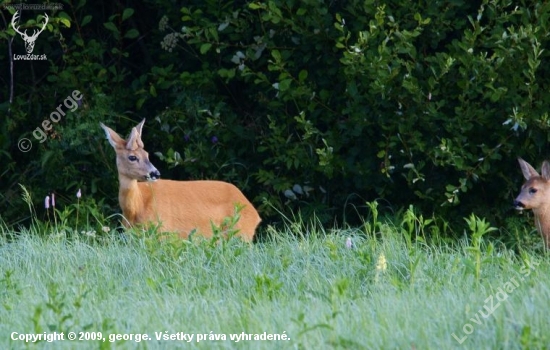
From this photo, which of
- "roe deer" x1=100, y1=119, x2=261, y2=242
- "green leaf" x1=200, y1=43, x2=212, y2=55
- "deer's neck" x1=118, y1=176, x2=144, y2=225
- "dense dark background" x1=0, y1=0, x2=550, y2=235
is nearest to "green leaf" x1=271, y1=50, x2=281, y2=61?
"dense dark background" x1=0, y1=0, x2=550, y2=235

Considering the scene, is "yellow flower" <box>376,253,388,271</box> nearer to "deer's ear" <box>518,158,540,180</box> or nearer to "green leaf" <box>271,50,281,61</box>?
"deer's ear" <box>518,158,540,180</box>

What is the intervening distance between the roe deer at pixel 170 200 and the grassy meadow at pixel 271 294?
33 cm

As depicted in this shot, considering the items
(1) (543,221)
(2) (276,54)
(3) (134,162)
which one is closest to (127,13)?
(2) (276,54)

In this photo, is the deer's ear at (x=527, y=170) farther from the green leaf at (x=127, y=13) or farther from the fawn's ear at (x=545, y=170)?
the green leaf at (x=127, y=13)

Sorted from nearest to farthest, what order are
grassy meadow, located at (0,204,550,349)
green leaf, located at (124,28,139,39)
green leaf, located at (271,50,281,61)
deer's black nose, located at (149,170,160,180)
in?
1. grassy meadow, located at (0,204,550,349)
2. deer's black nose, located at (149,170,160,180)
3. green leaf, located at (271,50,281,61)
4. green leaf, located at (124,28,139,39)

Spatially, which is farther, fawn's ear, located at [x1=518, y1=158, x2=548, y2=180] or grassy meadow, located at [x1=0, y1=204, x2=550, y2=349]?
fawn's ear, located at [x1=518, y1=158, x2=548, y2=180]

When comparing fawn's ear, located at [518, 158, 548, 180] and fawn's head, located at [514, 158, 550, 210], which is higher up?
fawn's ear, located at [518, 158, 548, 180]

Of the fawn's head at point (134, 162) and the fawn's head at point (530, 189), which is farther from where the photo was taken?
the fawn's head at point (530, 189)

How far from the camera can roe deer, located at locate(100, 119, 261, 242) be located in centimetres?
871

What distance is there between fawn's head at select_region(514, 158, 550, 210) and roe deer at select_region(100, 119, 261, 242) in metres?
1.99

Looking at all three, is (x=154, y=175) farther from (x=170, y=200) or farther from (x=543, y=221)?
(x=543, y=221)

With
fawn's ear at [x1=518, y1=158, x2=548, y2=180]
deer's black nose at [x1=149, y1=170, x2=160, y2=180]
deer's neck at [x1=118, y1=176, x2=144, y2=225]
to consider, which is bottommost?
deer's neck at [x1=118, y1=176, x2=144, y2=225]

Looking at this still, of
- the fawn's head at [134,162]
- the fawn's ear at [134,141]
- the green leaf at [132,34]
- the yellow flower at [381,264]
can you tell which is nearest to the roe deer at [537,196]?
the yellow flower at [381,264]

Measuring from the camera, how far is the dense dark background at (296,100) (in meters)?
8.84
